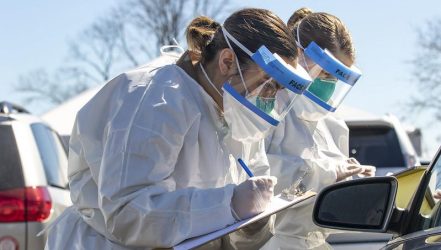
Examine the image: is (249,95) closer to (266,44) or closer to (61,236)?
(266,44)

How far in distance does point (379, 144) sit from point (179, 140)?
5.32 m

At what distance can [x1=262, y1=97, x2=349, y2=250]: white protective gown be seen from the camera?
509cm

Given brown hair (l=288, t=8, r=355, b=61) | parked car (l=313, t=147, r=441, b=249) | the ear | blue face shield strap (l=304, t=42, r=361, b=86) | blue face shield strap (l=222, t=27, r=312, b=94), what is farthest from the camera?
brown hair (l=288, t=8, r=355, b=61)

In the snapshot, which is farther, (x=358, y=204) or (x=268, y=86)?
(x=268, y=86)

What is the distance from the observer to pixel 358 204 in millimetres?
3463

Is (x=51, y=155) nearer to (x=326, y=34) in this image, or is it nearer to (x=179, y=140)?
(x=326, y=34)

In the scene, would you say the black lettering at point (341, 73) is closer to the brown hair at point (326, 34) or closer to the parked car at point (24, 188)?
the brown hair at point (326, 34)

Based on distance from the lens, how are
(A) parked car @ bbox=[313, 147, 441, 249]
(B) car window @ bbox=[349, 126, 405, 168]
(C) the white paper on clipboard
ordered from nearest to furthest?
(A) parked car @ bbox=[313, 147, 441, 249] → (C) the white paper on clipboard → (B) car window @ bbox=[349, 126, 405, 168]

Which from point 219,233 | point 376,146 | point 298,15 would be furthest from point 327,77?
point 376,146

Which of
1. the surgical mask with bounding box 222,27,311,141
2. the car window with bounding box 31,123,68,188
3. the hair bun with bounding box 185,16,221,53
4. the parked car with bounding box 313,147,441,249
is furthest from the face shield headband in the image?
the car window with bounding box 31,123,68,188

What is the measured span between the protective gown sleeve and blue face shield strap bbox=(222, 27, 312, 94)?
0.37m

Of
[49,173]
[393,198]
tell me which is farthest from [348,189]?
[49,173]

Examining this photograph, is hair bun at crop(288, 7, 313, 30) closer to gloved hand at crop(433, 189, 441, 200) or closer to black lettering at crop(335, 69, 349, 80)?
black lettering at crop(335, 69, 349, 80)

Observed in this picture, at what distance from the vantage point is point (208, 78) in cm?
398
